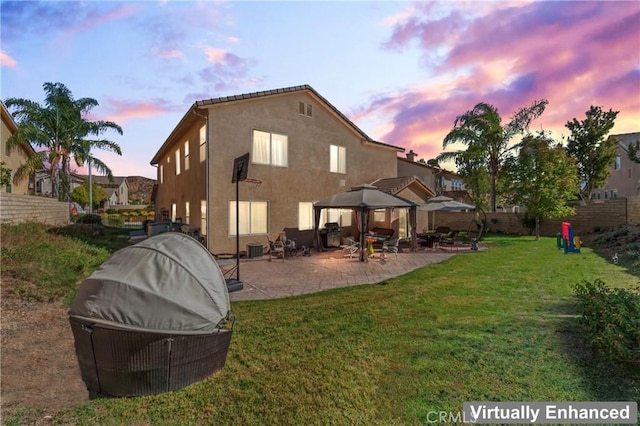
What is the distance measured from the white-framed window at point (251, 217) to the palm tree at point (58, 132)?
1725 centimetres

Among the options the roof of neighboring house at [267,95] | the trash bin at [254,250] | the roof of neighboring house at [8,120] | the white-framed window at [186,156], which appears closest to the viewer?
the roof of neighboring house at [267,95]

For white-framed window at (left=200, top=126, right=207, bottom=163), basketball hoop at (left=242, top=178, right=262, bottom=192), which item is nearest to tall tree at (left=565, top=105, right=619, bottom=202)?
basketball hoop at (left=242, top=178, right=262, bottom=192)

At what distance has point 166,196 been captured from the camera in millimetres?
23266

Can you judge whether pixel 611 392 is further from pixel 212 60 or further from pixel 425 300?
pixel 212 60

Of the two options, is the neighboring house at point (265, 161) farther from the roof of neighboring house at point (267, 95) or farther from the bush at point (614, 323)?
the bush at point (614, 323)

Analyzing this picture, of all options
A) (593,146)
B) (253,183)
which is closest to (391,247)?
(253,183)

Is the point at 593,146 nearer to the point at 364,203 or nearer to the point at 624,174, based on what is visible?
the point at 624,174

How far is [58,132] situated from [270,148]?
19445 millimetres

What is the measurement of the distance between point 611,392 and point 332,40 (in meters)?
10.9

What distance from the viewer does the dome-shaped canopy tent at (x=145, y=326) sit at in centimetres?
339

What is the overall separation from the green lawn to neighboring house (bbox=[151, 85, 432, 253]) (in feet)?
25.0

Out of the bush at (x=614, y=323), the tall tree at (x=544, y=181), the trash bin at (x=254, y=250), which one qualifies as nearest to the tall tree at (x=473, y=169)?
the tall tree at (x=544, y=181)

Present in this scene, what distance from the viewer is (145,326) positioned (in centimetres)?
344

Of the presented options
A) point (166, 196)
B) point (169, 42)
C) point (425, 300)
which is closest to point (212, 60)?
point (169, 42)
